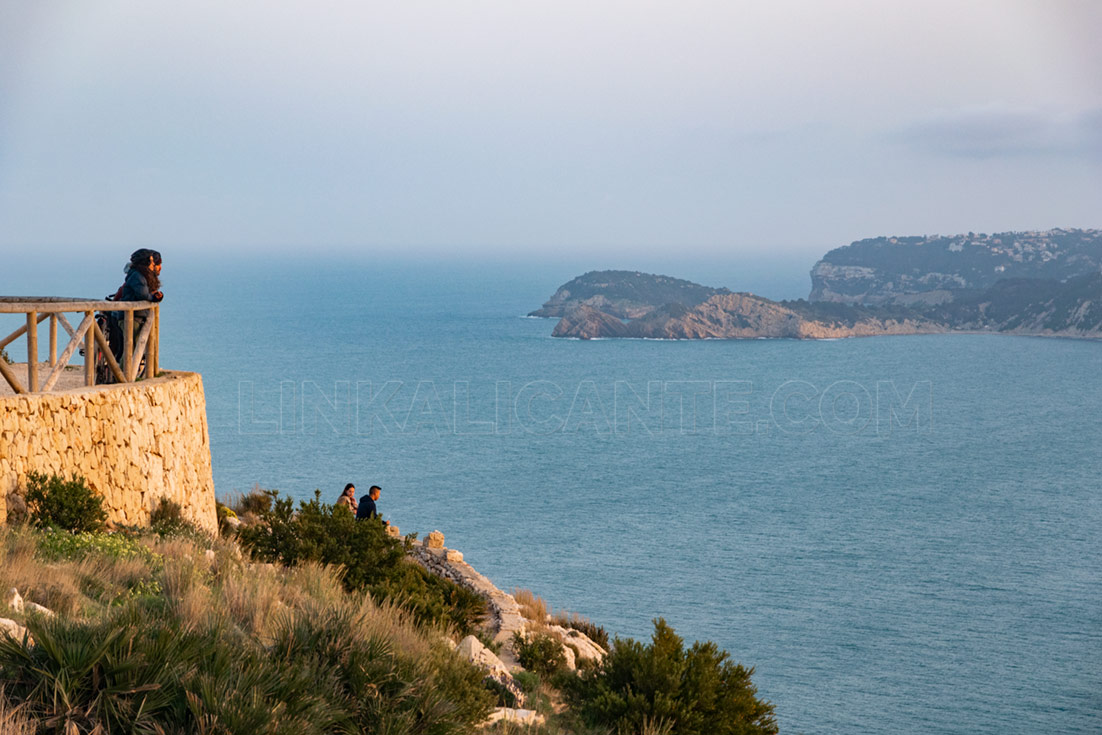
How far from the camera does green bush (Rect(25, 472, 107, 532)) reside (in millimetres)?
10016

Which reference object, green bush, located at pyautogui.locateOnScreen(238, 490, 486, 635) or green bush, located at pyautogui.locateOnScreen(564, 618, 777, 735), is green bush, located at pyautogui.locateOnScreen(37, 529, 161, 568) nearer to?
green bush, located at pyautogui.locateOnScreen(238, 490, 486, 635)

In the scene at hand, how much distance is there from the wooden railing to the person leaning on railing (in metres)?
0.12

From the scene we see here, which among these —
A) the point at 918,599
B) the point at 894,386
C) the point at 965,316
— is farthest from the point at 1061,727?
the point at 965,316

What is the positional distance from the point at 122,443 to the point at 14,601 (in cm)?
553

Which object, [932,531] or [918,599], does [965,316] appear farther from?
[918,599]

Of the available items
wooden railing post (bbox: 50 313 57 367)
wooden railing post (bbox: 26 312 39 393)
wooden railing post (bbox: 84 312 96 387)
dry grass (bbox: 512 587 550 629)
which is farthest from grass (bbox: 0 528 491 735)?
dry grass (bbox: 512 587 550 629)

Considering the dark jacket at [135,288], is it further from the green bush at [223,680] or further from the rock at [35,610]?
the green bush at [223,680]

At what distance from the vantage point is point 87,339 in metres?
11.4

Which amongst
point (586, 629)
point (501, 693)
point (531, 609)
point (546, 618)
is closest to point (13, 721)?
point (501, 693)

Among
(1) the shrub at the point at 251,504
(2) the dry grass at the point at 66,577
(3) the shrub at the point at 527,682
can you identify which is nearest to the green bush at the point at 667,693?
(3) the shrub at the point at 527,682

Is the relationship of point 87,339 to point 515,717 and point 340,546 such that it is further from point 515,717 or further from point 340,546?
point 515,717

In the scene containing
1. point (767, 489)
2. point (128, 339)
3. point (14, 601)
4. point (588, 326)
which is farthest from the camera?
point (588, 326)

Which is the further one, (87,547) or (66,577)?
(87,547)

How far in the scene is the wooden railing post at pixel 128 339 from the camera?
11.8 meters
